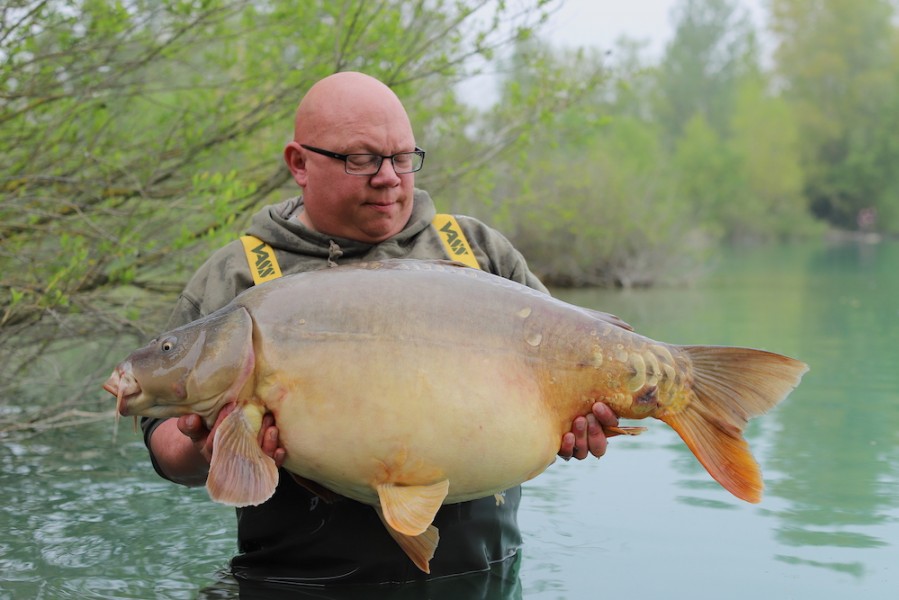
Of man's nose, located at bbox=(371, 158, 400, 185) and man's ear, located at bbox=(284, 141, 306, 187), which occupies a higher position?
man's ear, located at bbox=(284, 141, 306, 187)

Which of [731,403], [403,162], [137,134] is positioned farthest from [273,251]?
[137,134]

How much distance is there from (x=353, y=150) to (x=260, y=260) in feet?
1.50

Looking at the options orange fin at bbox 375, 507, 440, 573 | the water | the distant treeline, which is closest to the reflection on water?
the water

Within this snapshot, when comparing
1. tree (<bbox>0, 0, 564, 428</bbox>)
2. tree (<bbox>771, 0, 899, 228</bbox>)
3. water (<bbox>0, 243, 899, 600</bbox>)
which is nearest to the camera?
water (<bbox>0, 243, 899, 600</bbox>)

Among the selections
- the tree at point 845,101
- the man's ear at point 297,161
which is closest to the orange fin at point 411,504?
the man's ear at point 297,161

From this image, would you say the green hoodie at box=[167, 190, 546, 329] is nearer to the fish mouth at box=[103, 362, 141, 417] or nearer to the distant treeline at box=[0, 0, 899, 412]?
the fish mouth at box=[103, 362, 141, 417]

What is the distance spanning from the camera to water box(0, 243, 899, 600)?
12.9 feet

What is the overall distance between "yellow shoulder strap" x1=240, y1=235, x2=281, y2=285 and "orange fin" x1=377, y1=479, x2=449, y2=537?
837 mm

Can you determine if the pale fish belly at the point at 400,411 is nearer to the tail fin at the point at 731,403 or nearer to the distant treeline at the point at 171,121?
the tail fin at the point at 731,403

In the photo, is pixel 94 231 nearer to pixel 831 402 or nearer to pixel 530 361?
pixel 530 361

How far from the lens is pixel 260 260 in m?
3.32

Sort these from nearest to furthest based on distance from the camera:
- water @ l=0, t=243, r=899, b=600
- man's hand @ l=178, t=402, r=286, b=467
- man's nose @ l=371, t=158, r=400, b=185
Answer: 1. man's hand @ l=178, t=402, r=286, b=467
2. man's nose @ l=371, t=158, r=400, b=185
3. water @ l=0, t=243, r=899, b=600

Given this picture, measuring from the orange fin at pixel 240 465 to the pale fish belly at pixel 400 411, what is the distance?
0.08 meters

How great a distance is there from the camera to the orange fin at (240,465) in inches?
105
